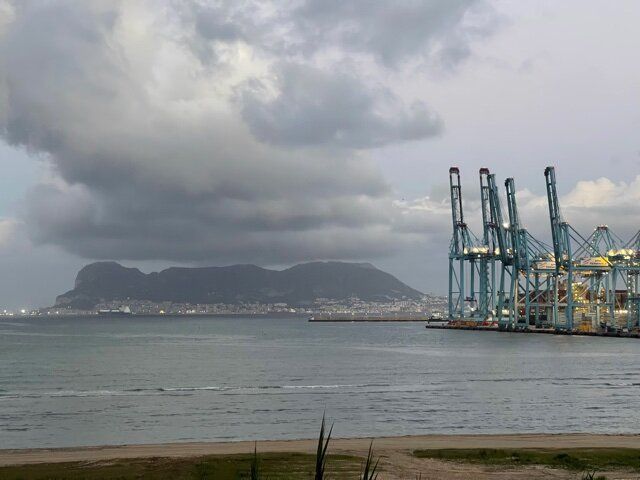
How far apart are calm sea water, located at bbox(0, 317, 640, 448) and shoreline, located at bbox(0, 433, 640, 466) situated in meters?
2.35

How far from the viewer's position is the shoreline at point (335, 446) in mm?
30995

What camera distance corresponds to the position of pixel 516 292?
607 feet

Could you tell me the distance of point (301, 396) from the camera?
5488cm

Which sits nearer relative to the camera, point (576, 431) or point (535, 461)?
point (535, 461)

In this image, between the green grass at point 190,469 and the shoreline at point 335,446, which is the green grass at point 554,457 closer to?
the shoreline at point 335,446

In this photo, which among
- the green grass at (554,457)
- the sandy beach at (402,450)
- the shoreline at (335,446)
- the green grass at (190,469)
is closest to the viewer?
the green grass at (190,469)

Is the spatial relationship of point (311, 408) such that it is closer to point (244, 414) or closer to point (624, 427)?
point (244, 414)

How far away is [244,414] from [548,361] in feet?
183

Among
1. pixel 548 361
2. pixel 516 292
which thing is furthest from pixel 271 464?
pixel 516 292

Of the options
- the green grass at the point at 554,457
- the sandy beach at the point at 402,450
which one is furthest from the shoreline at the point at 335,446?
the green grass at the point at 554,457

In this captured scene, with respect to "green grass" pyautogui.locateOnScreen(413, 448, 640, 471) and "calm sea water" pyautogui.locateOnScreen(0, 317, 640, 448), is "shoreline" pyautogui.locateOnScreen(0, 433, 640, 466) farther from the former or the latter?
"calm sea water" pyautogui.locateOnScreen(0, 317, 640, 448)

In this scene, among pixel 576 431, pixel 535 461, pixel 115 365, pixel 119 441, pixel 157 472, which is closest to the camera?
pixel 157 472

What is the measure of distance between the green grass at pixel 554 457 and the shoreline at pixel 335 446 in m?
1.40

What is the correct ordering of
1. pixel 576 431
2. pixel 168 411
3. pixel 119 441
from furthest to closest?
pixel 168 411 < pixel 576 431 < pixel 119 441
